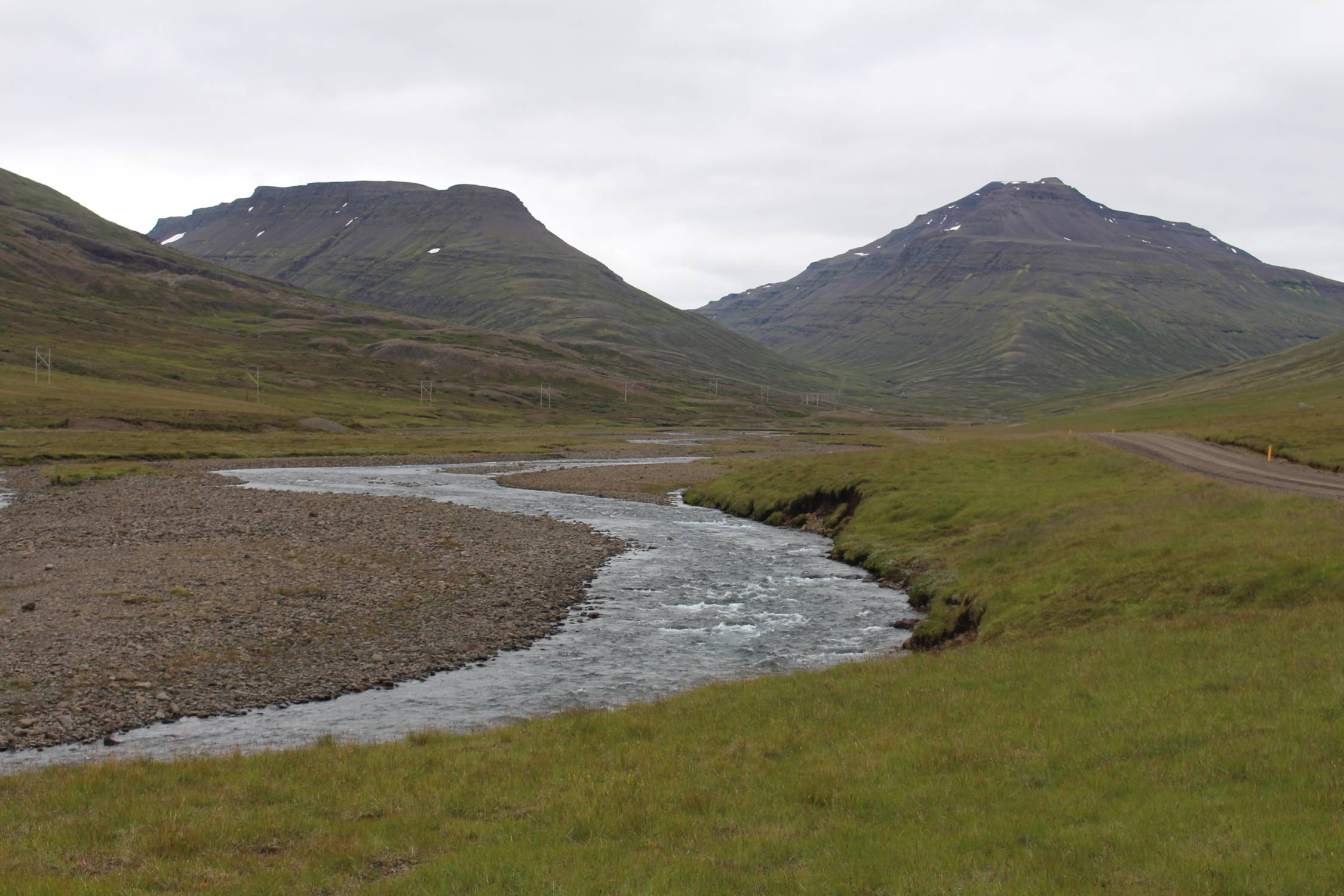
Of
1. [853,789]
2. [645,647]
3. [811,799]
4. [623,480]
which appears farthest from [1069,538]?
[623,480]

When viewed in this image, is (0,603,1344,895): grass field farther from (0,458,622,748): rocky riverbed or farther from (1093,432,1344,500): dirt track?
(1093,432,1344,500): dirt track

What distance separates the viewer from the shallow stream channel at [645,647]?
78.4ft

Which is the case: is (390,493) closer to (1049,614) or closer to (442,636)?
(442,636)

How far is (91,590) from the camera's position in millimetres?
36438

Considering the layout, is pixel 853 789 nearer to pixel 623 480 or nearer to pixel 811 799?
pixel 811 799

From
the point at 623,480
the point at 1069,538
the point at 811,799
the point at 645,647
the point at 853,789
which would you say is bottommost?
the point at 645,647

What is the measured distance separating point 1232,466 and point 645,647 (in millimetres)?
44705

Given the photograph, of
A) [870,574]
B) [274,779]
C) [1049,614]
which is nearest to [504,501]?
[870,574]

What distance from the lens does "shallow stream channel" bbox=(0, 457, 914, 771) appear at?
23.9 metres

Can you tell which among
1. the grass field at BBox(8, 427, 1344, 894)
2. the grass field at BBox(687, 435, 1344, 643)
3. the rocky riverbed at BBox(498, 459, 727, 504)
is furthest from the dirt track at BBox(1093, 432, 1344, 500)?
the rocky riverbed at BBox(498, 459, 727, 504)

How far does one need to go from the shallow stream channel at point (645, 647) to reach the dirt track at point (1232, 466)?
2159cm

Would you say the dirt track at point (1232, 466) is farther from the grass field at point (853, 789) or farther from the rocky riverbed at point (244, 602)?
the rocky riverbed at point (244, 602)

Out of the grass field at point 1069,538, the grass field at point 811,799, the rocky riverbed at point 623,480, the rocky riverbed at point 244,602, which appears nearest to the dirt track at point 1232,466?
the grass field at point 1069,538

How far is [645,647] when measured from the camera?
33.0m
